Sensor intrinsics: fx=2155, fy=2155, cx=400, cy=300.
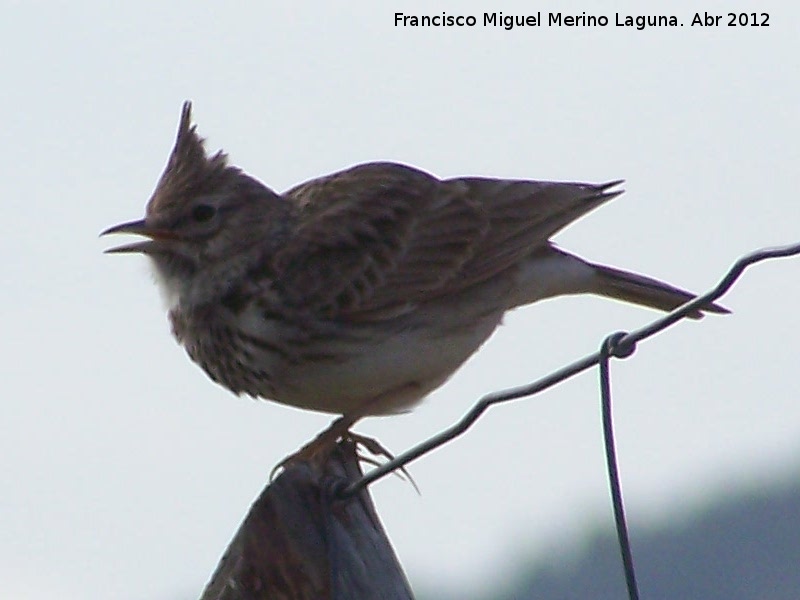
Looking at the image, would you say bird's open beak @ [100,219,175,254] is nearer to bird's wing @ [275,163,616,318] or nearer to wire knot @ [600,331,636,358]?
bird's wing @ [275,163,616,318]

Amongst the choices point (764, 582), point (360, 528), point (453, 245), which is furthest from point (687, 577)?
point (360, 528)

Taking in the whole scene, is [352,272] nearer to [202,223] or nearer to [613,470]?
[202,223]

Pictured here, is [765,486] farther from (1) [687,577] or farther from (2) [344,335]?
(2) [344,335]

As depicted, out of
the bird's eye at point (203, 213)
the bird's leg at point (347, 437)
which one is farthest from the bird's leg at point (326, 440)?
the bird's eye at point (203, 213)

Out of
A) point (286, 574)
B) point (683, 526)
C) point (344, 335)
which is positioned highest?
point (344, 335)

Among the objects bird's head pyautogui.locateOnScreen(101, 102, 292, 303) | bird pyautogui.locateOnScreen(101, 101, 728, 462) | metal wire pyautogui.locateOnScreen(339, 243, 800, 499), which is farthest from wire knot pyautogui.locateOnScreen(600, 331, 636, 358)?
bird's head pyautogui.locateOnScreen(101, 102, 292, 303)

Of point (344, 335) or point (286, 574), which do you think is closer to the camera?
point (286, 574)

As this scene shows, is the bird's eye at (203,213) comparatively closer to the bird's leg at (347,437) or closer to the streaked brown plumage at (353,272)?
the streaked brown plumage at (353,272)
